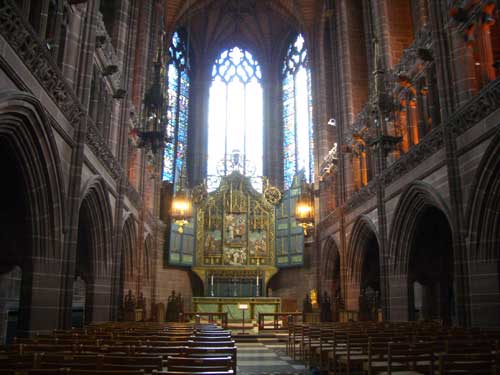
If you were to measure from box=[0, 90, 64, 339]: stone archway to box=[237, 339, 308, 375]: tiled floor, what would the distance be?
466 cm

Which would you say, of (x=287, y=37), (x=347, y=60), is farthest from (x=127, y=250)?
(x=287, y=37)

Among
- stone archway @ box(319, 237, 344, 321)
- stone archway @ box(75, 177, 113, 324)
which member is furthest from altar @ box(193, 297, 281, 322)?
stone archway @ box(75, 177, 113, 324)

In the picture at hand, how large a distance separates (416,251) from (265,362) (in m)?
8.65

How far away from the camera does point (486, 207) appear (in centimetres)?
1252

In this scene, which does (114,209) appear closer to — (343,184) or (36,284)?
(36,284)

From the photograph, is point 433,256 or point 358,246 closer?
point 433,256

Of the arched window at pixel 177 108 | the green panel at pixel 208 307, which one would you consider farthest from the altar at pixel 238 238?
the arched window at pixel 177 108

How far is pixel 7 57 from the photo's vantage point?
30.1ft

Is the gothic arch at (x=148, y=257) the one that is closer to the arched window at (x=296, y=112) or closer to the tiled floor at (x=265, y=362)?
the tiled floor at (x=265, y=362)

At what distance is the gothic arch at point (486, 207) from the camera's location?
40.1 feet

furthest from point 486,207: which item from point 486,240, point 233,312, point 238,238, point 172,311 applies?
point 238,238

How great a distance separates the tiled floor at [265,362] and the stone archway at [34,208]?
Answer: 466cm

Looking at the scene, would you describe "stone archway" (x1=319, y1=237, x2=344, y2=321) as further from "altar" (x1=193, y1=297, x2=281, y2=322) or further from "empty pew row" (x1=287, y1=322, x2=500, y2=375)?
"empty pew row" (x1=287, y1=322, x2=500, y2=375)

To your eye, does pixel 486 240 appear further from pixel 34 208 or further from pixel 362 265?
pixel 362 265
